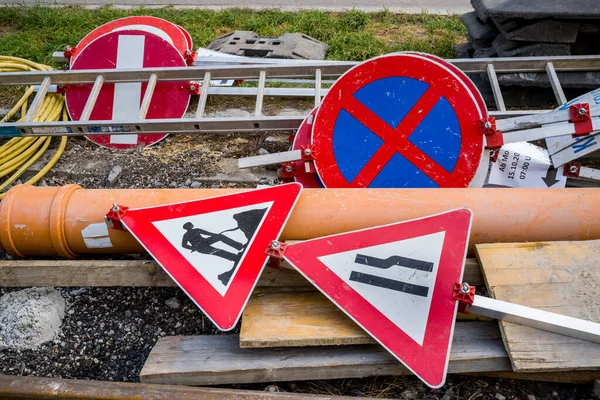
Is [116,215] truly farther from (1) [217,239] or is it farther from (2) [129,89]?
(2) [129,89]

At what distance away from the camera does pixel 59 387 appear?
244 cm

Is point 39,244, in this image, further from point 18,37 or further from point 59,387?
point 18,37

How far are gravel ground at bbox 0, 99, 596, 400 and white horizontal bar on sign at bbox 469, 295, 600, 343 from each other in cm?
36

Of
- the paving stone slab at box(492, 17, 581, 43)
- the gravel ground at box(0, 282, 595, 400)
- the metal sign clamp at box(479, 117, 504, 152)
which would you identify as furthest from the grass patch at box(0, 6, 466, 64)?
the gravel ground at box(0, 282, 595, 400)

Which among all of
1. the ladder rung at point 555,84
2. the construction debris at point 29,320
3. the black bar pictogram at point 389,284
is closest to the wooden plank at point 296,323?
the black bar pictogram at point 389,284

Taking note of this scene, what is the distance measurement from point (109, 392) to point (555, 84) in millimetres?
3522

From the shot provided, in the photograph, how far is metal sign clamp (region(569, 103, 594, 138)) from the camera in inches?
128

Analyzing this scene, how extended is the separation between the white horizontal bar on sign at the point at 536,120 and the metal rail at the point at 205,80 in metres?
0.40

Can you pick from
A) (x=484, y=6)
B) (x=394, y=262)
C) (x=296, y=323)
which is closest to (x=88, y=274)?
(x=296, y=323)

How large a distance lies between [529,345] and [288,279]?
122cm

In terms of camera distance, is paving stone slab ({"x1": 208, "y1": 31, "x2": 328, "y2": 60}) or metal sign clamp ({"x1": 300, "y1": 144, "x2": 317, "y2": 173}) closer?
metal sign clamp ({"x1": 300, "y1": 144, "x2": 317, "y2": 173})

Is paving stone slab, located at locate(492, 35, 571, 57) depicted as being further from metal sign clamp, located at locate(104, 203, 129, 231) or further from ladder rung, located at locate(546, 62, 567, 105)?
metal sign clamp, located at locate(104, 203, 129, 231)

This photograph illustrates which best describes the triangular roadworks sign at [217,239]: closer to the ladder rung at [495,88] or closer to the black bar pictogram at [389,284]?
the black bar pictogram at [389,284]

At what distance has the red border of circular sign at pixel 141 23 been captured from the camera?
4754mm
